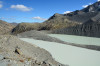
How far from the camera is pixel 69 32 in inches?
1619

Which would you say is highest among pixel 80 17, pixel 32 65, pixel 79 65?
pixel 80 17

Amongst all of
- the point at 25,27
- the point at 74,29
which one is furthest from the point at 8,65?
the point at 25,27

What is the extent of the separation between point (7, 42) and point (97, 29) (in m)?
28.8

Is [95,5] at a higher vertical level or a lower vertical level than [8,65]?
higher

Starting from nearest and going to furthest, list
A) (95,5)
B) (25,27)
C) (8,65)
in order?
(8,65) < (25,27) < (95,5)

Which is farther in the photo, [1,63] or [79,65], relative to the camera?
[79,65]

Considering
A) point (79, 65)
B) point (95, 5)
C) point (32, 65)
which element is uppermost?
point (95, 5)

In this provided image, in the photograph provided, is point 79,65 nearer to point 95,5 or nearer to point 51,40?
point 51,40

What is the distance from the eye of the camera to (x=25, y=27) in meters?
66.6

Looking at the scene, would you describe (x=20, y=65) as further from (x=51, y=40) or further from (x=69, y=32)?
(x=69, y=32)

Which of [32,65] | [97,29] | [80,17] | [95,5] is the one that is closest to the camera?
[32,65]

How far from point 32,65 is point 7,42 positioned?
7.51 metres

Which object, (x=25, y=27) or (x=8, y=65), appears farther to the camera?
(x=25, y=27)

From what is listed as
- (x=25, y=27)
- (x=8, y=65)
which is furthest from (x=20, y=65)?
(x=25, y=27)
